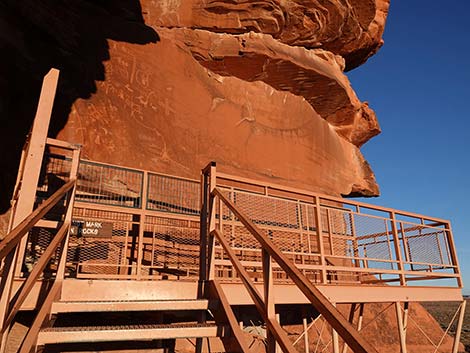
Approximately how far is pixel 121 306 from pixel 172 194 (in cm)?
677

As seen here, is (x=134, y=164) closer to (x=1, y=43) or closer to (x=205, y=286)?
(x=1, y=43)

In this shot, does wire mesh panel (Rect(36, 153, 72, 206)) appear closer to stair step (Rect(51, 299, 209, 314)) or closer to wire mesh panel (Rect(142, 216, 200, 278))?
wire mesh panel (Rect(142, 216, 200, 278))

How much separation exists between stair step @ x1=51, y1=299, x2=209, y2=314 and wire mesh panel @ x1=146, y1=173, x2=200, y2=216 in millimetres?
5988

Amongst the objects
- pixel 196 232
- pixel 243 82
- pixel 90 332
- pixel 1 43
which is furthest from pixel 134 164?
pixel 90 332

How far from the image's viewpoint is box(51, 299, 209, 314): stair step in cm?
276

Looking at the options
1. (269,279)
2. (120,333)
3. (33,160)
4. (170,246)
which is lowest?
(120,333)

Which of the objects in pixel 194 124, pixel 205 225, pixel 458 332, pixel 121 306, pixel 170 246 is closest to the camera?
pixel 121 306

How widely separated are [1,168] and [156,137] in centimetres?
429

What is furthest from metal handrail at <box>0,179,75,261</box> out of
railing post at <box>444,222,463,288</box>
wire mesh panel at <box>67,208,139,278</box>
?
railing post at <box>444,222,463,288</box>

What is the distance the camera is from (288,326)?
11.4 m

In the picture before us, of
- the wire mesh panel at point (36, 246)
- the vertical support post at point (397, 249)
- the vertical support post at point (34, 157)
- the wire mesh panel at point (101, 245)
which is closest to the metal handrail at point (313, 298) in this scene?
the vertical support post at point (34, 157)

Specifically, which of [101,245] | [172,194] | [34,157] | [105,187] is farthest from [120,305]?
[172,194]

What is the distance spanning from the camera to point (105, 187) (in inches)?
328

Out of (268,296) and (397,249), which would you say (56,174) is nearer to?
(268,296)
